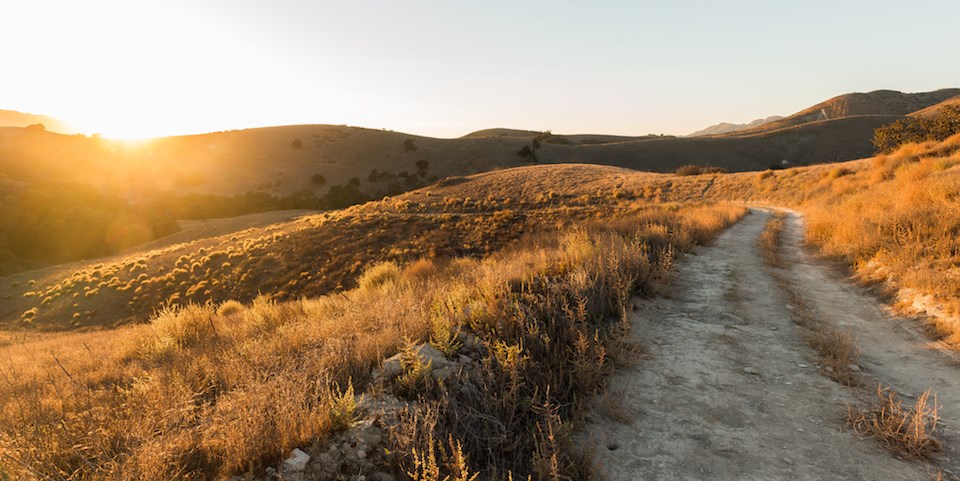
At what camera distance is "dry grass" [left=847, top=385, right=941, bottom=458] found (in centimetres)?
341

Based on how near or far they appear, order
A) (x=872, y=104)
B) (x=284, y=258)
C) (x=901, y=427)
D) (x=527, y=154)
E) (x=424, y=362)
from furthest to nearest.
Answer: (x=872, y=104) → (x=527, y=154) → (x=284, y=258) → (x=424, y=362) → (x=901, y=427)

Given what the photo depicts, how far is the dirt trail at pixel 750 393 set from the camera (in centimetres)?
343

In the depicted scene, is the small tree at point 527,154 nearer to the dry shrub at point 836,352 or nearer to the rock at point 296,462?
the dry shrub at point 836,352

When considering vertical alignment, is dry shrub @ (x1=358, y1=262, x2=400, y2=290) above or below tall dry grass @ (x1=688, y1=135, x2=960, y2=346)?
below

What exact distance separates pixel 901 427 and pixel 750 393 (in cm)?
117

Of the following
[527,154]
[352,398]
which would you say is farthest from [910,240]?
[527,154]

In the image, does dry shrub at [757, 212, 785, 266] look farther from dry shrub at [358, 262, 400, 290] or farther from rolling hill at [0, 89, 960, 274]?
rolling hill at [0, 89, 960, 274]

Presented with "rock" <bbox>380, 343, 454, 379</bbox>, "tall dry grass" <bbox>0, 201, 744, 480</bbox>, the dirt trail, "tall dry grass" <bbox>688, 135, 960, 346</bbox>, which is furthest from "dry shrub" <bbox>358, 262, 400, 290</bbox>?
"tall dry grass" <bbox>688, 135, 960, 346</bbox>

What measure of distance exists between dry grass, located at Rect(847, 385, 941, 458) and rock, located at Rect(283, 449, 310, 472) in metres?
4.73

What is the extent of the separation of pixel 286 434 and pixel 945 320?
28.4 ft

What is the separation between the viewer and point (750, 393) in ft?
14.9

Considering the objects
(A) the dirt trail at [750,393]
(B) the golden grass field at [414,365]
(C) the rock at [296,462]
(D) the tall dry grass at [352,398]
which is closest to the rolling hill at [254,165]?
(B) the golden grass field at [414,365]

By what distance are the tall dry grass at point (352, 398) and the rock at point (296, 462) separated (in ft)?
0.36

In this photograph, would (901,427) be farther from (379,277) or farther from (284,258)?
(284,258)
